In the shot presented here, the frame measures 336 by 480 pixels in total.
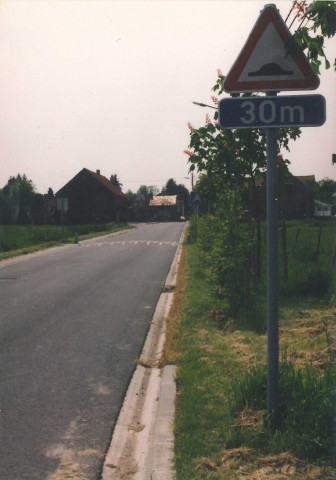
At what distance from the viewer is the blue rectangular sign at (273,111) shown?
3393 mm

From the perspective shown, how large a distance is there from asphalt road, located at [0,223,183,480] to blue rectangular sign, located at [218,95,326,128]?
2.55m

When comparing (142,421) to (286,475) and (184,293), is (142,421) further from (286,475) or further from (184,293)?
(184,293)

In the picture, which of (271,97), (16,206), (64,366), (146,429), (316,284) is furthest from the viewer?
(16,206)

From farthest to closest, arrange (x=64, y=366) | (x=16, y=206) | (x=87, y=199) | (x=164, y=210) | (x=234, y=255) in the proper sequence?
(x=164, y=210), (x=87, y=199), (x=16, y=206), (x=234, y=255), (x=64, y=366)

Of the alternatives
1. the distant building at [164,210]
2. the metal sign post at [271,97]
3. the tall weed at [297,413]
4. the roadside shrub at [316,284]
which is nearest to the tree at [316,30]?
the metal sign post at [271,97]

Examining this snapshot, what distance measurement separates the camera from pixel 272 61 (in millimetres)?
3498

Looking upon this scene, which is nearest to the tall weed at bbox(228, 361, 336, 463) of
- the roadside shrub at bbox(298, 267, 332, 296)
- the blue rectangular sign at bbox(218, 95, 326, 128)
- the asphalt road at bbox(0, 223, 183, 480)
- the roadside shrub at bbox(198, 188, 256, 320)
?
the asphalt road at bbox(0, 223, 183, 480)

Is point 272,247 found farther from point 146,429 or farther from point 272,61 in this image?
point 146,429

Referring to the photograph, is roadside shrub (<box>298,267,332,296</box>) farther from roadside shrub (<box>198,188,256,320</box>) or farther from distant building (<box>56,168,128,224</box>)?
distant building (<box>56,168,128,224</box>)

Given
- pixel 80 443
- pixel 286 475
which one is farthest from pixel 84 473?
pixel 286 475

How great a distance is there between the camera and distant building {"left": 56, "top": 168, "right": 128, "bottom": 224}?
78.2 meters

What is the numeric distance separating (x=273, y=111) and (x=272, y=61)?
0.35m

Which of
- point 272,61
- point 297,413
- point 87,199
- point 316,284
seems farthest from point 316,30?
point 87,199

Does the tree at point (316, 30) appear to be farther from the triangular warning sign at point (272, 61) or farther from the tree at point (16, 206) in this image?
the tree at point (16, 206)
